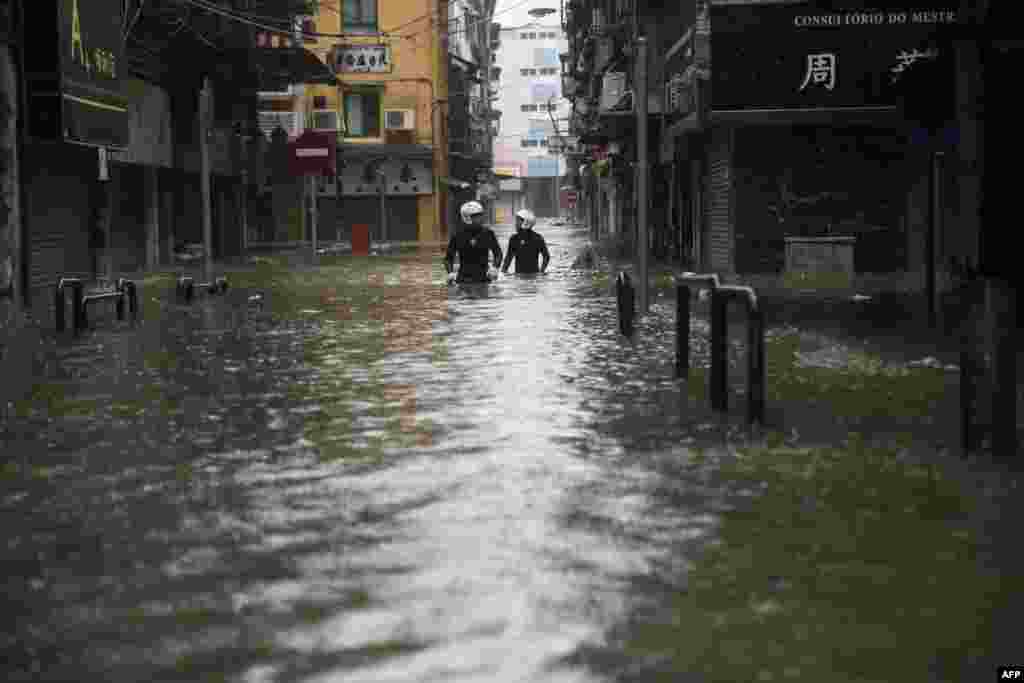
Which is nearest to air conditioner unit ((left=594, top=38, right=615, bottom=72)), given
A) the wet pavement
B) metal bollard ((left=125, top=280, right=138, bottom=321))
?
metal bollard ((left=125, top=280, right=138, bottom=321))

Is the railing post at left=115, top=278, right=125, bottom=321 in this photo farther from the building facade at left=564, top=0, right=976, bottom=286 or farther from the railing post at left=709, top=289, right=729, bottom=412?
the railing post at left=709, top=289, right=729, bottom=412

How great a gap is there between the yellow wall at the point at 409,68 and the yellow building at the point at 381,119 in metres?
0.04

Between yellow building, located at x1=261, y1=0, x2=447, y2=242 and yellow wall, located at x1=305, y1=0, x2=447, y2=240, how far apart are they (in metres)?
0.04

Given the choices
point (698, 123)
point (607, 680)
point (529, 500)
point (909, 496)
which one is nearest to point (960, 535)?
point (909, 496)

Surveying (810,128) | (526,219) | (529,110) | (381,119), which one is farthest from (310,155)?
(529,110)

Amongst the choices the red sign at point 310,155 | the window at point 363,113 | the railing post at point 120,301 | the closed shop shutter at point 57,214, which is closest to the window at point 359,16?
the window at point 363,113

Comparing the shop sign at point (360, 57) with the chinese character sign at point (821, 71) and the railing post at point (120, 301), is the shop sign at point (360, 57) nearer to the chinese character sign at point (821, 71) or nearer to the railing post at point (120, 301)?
the chinese character sign at point (821, 71)

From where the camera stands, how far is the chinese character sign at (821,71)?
30.0 m

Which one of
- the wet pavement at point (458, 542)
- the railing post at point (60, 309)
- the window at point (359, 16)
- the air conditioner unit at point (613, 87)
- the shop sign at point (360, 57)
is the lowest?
the wet pavement at point (458, 542)

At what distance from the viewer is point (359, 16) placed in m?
74.6

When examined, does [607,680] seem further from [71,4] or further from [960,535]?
[71,4]

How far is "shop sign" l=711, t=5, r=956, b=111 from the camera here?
29812 mm

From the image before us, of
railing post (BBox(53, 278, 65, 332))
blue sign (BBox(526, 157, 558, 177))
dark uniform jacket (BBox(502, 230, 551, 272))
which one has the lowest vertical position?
railing post (BBox(53, 278, 65, 332))

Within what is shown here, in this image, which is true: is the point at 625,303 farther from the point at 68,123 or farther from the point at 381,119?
the point at 381,119
